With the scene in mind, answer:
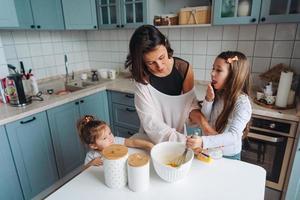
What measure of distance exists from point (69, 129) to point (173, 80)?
125 centimetres

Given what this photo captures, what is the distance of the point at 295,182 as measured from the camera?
1.49 metres

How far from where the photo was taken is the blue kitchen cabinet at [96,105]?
6.74ft

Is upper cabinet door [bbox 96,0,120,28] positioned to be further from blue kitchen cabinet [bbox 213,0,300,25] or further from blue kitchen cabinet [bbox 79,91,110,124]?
blue kitchen cabinet [bbox 213,0,300,25]

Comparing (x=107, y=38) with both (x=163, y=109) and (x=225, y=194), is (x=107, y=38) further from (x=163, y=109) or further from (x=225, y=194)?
(x=225, y=194)

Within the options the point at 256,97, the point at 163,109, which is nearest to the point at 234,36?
the point at 256,97

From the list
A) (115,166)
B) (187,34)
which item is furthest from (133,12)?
(115,166)

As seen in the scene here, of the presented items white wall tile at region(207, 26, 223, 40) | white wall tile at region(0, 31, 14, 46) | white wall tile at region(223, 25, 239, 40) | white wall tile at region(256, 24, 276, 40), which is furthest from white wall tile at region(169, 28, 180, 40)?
white wall tile at region(0, 31, 14, 46)

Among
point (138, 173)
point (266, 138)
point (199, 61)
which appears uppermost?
point (199, 61)

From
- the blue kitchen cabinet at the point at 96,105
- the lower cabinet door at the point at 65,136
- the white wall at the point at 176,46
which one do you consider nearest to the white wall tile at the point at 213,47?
the white wall at the point at 176,46

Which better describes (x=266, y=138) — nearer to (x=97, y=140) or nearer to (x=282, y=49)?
(x=282, y=49)

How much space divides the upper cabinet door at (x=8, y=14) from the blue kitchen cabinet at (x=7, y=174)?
798 mm

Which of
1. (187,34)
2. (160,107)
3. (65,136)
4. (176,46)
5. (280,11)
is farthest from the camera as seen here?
(176,46)

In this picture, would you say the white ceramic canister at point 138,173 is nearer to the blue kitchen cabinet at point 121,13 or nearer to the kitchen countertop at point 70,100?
the kitchen countertop at point 70,100

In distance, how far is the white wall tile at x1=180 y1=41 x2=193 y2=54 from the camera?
84.7 inches
